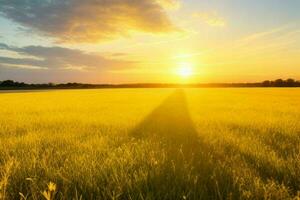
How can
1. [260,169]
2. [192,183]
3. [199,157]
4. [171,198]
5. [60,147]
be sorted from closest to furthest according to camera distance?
[171,198] < [192,183] < [260,169] < [199,157] < [60,147]

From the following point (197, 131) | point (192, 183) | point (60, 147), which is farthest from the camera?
point (197, 131)

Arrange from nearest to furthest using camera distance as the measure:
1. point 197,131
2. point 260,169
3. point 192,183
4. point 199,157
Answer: point 192,183
point 260,169
point 199,157
point 197,131

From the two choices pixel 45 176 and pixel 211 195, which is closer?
pixel 211 195

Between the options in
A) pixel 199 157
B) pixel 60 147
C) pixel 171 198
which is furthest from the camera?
pixel 60 147

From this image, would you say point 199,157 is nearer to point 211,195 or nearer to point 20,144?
A: point 211,195

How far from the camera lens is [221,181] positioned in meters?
3.25

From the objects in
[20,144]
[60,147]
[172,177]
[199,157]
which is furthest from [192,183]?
[20,144]

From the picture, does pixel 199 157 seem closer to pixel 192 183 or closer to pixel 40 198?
pixel 192 183

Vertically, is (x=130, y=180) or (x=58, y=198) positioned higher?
(x=130, y=180)

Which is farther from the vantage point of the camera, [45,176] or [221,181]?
[45,176]

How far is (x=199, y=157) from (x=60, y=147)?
2.70 m

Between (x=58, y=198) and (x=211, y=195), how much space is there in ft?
5.22

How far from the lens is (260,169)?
13.2ft

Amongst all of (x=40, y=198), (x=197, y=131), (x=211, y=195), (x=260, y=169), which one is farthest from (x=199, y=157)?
(x=197, y=131)
